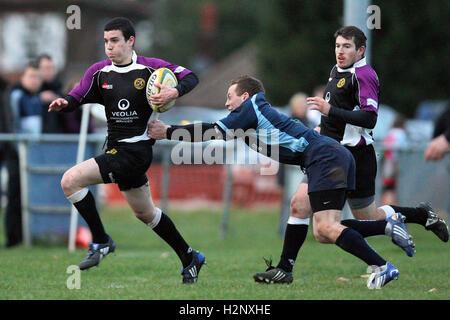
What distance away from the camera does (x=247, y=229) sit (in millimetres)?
14461

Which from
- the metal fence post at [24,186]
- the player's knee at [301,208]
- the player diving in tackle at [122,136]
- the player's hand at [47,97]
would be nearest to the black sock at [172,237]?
the player diving in tackle at [122,136]

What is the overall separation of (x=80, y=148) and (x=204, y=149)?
2171 mm

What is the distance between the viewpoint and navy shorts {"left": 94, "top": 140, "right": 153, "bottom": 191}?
24.2 ft

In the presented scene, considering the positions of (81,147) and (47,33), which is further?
(47,33)

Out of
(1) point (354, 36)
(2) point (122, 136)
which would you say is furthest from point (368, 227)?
(2) point (122, 136)

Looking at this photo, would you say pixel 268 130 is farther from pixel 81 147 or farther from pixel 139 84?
pixel 81 147

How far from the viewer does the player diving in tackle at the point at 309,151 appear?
22.4 ft

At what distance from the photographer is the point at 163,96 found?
23.6 ft

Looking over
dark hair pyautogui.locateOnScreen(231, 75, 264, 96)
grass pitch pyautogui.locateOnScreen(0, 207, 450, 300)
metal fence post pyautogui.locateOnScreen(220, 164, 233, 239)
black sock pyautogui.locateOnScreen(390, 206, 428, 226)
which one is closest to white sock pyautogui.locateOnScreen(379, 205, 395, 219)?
black sock pyautogui.locateOnScreen(390, 206, 428, 226)

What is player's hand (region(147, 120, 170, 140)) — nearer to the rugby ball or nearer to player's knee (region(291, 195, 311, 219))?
the rugby ball

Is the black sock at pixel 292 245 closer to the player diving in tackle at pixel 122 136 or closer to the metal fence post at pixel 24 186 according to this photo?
the player diving in tackle at pixel 122 136

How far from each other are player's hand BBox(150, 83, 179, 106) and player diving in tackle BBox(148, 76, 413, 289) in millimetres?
232

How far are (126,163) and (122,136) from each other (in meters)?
0.28
